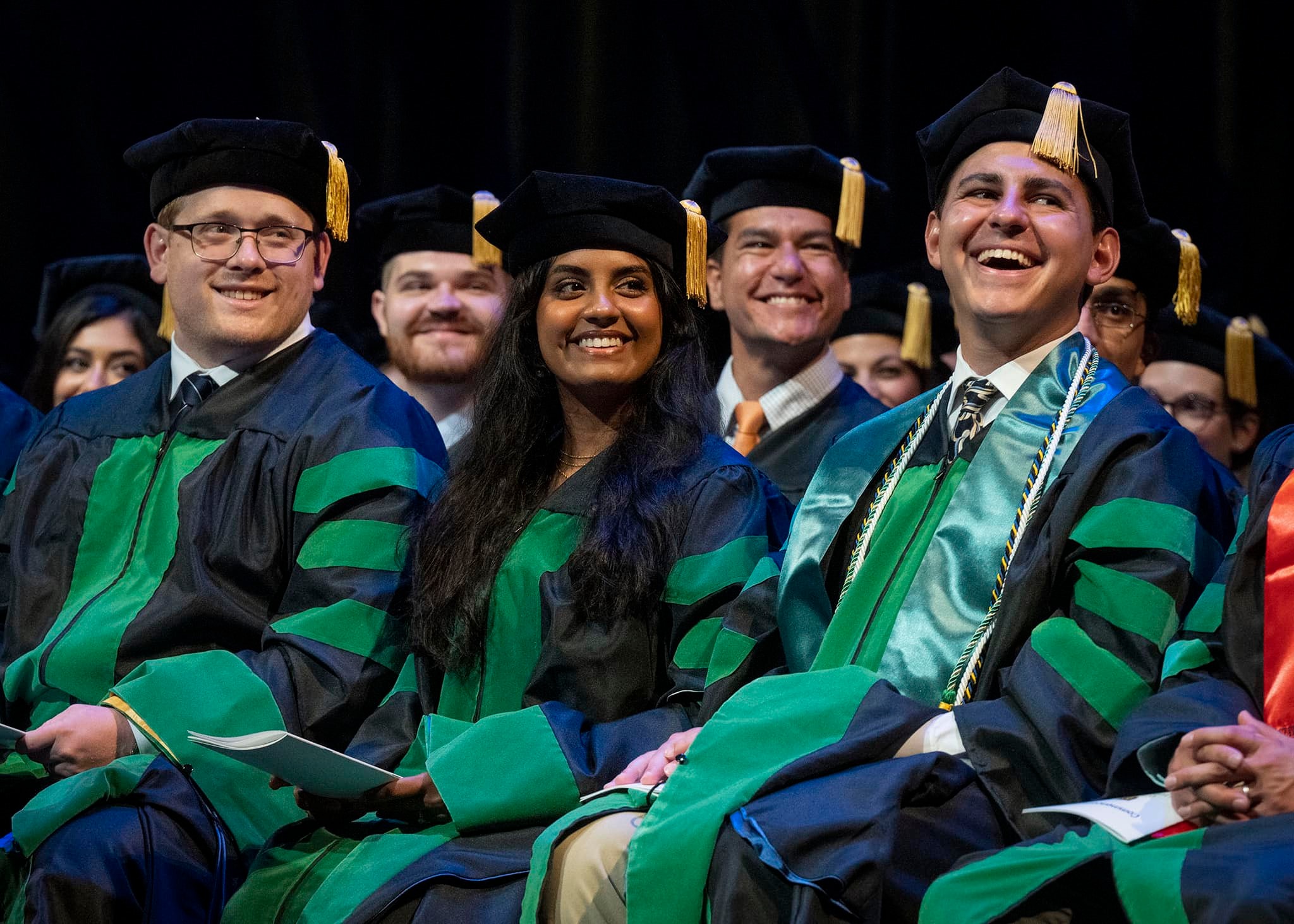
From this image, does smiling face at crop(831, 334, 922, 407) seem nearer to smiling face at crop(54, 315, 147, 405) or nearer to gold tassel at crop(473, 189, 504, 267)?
gold tassel at crop(473, 189, 504, 267)

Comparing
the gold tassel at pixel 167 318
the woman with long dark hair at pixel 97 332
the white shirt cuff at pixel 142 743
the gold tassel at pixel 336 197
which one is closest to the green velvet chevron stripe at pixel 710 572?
the white shirt cuff at pixel 142 743

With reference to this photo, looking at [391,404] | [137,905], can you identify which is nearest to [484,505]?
[391,404]

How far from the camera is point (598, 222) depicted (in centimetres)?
336

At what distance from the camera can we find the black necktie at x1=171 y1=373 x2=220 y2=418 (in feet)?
11.8

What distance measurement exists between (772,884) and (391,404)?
1.65 metres

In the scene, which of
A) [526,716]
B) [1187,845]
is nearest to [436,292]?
[526,716]

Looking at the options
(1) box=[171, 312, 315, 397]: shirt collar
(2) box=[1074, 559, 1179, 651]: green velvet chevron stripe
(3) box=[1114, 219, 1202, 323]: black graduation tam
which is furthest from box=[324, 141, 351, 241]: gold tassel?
(2) box=[1074, 559, 1179, 651]: green velvet chevron stripe

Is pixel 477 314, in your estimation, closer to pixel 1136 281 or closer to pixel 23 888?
pixel 1136 281

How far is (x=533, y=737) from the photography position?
9.21ft

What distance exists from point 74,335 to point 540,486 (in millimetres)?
2228

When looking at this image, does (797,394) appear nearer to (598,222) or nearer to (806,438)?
(806,438)

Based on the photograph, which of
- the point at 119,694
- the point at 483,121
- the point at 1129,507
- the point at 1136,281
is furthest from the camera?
the point at 483,121

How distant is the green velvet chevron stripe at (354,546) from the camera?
3.25m

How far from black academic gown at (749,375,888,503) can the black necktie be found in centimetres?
150
